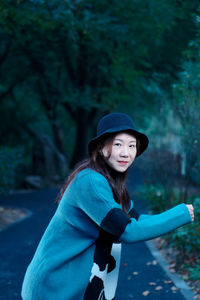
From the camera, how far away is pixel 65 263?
213cm

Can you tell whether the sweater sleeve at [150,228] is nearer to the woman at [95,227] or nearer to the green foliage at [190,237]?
the woman at [95,227]

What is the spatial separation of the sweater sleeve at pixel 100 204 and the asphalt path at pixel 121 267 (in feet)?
8.58

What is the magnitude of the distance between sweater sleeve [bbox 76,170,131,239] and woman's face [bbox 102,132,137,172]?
0.18m

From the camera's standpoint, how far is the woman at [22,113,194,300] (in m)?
1.98

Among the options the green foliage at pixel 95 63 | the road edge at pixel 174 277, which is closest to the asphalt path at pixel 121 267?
the road edge at pixel 174 277

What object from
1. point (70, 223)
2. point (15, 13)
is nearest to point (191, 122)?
point (70, 223)

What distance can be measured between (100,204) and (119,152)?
38cm

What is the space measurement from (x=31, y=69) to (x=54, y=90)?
Result: 4.32 feet

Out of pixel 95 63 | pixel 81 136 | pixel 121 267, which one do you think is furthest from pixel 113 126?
pixel 81 136

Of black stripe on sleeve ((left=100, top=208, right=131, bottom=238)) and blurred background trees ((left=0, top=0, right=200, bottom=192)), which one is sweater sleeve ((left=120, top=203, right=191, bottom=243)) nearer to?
black stripe on sleeve ((left=100, top=208, right=131, bottom=238))

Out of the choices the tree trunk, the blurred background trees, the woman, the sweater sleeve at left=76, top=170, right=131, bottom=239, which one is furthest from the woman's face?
the tree trunk

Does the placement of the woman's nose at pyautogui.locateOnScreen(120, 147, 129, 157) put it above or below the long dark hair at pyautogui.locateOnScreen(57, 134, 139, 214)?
above

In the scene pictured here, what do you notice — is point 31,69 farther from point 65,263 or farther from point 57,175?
point 65,263

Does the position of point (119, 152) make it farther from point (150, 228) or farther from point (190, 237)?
point (190, 237)
